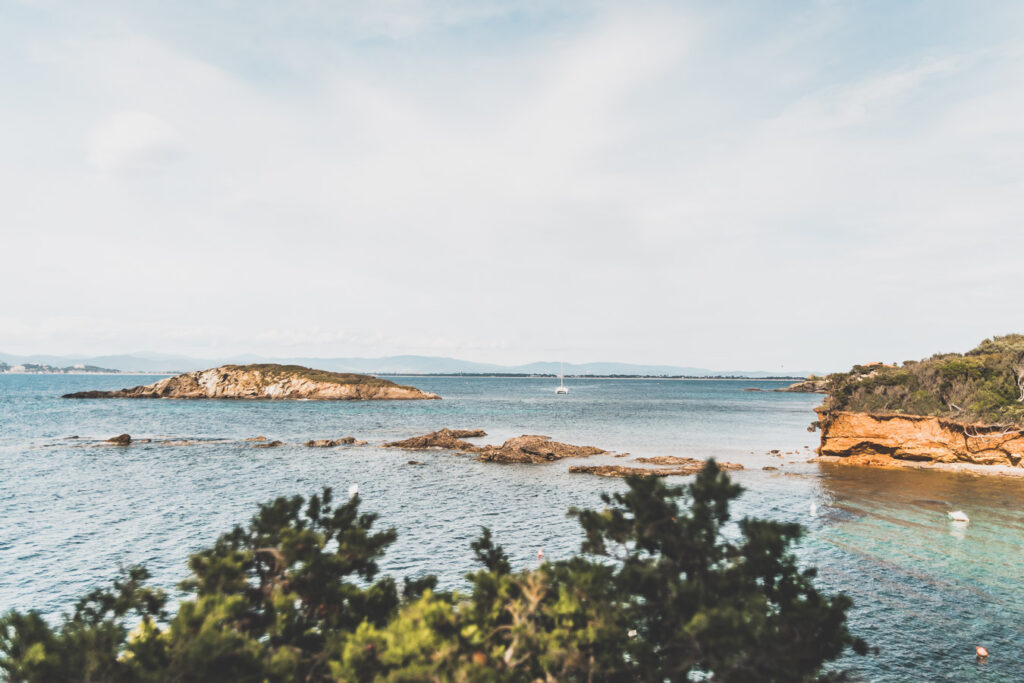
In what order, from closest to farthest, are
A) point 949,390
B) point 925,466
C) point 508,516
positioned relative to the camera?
point 508,516
point 925,466
point 949,390

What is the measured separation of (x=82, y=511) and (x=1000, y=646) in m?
43.7

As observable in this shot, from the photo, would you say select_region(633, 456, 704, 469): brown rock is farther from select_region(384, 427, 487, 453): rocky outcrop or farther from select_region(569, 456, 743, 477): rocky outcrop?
select_region(384, 427, 487, 453): rocky outcrop

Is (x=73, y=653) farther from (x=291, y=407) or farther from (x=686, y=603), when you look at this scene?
(x=291, y=407)

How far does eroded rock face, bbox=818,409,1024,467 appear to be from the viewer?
43.4 metres

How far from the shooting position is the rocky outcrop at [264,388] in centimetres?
14200

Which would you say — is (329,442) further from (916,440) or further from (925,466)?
(925,466)

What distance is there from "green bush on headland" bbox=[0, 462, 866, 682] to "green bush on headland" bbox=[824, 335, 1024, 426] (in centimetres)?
4762

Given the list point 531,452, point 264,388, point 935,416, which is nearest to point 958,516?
point 935,416

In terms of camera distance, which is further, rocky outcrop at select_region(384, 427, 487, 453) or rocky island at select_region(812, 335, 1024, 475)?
rocky outcrop at select_region(384, 427, 487, 453)

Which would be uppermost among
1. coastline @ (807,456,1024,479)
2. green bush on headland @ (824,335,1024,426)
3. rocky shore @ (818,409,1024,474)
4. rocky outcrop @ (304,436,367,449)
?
Result: green bush on headland @ (824,335,1024,426)

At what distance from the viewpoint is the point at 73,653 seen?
7523mm

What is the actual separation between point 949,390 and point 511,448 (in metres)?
39.3

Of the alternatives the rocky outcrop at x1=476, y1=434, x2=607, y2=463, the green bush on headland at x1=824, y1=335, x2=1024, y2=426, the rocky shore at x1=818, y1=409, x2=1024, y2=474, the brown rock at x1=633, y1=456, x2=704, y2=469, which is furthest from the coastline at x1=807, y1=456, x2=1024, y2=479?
the rocky outcrop at x1=476, y1=434, x2=607, y2=463

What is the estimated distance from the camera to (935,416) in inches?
1804
